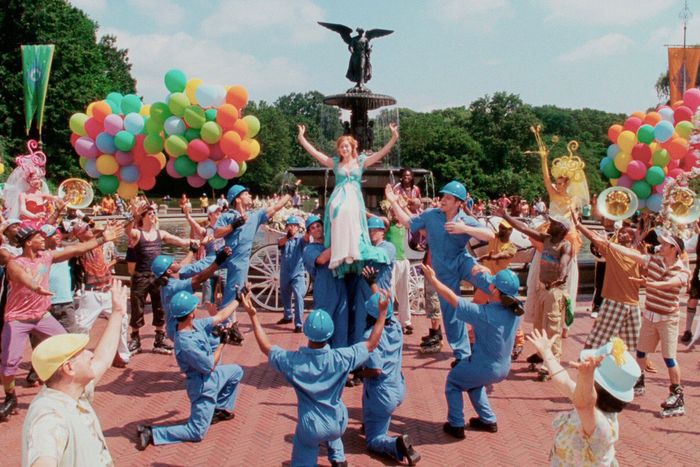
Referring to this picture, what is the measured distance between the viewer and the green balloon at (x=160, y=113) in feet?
29.8

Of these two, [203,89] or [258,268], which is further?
[258,268]

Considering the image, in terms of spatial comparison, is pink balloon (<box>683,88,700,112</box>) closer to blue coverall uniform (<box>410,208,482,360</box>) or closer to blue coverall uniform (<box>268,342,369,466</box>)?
blue coverall uniform (<box>410,208,482,360</box>)

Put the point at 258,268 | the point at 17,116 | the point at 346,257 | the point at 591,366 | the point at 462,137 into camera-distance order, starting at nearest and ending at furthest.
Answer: the point at 591,366, the point at 346,257, the point at 258,268, the point at 17,116, the point at 462,137

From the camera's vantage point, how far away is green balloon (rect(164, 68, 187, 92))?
9.32m

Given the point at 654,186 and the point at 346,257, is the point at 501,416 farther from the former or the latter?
the point at 654,186

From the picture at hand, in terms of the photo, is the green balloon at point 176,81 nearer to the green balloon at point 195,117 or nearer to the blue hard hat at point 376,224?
the green balloon at point 195,117

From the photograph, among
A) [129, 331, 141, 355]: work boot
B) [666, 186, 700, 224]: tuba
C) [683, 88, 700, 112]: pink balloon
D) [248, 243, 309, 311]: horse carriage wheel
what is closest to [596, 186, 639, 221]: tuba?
[666, 186, 700, 224]: tuba

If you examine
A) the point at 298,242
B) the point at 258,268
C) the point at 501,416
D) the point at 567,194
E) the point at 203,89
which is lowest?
the point at 501,416

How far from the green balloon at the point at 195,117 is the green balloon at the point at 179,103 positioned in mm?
89

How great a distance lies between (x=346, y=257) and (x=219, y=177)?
4.56 metres

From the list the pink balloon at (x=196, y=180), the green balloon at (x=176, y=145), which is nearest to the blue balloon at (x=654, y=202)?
the pink balloon at (x=196, y=180)

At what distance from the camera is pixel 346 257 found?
207 inches

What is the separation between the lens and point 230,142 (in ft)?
29.2

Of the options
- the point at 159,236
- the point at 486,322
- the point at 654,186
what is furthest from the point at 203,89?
the point at 654,186
